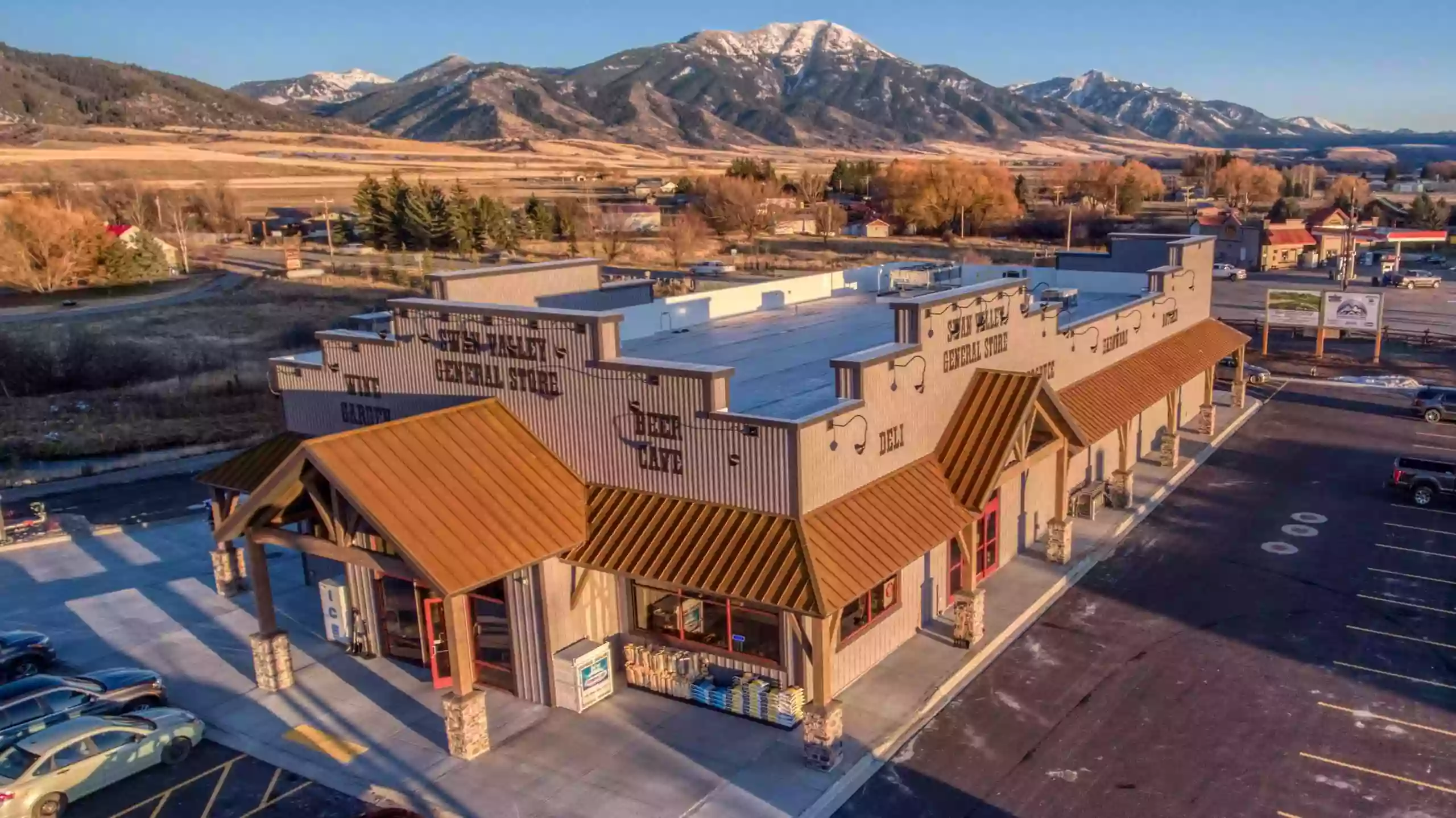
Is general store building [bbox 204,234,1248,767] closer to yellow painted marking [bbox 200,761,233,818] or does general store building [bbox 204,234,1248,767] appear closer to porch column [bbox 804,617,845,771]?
porch column [bbox 804,617,845,771]

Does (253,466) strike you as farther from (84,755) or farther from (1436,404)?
(1436,404)

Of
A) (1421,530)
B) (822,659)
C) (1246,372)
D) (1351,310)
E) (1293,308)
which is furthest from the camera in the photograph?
(1293,308)

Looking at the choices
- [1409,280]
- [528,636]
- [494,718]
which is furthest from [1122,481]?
[1409,280]

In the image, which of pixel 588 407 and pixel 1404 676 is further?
pixel 1404 676

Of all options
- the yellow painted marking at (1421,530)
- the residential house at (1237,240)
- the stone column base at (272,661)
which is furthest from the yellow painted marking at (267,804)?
the residential house at (1237,240)

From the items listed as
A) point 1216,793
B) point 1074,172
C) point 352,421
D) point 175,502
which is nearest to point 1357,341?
point 1216,793
